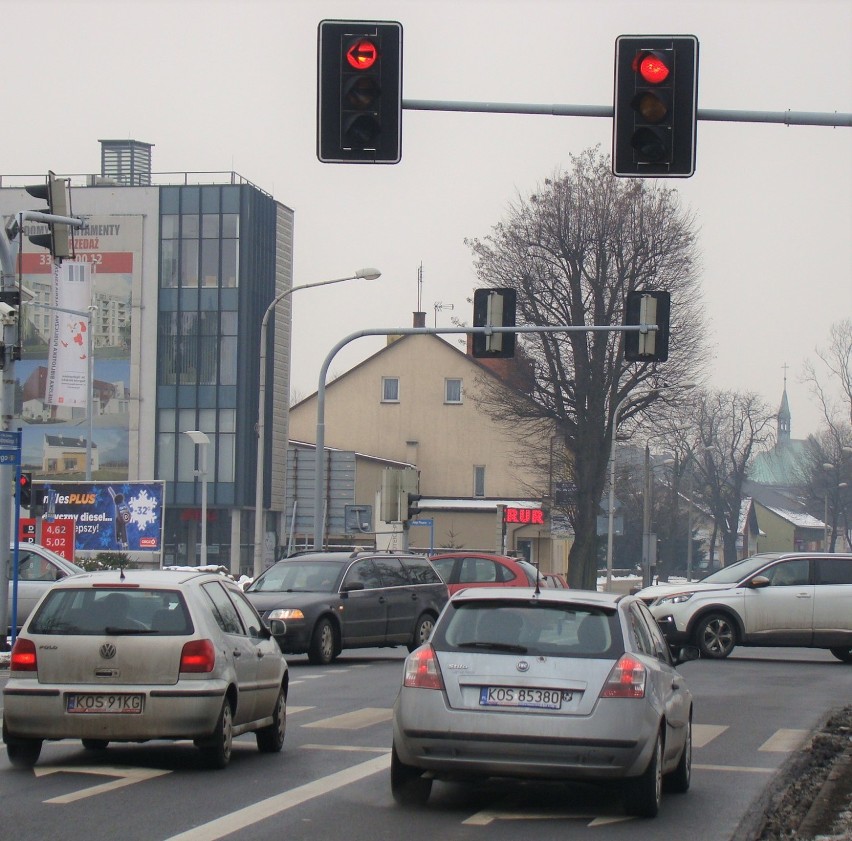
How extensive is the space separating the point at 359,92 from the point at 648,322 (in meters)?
12.8

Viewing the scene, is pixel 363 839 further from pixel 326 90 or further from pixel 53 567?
pixel 53 567

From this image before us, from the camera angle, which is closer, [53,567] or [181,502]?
[53,567]

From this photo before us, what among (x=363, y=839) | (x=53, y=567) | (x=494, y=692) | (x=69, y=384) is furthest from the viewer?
(x=69, y=384)

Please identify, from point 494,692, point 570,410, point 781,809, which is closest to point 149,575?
point 494,692

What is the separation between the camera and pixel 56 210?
63.4 feet

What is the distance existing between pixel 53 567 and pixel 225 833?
16.5 metres

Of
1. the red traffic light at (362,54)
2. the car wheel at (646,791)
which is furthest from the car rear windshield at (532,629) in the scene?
the red traffic light at (362,54)

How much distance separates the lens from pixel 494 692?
362 inches

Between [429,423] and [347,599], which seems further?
[429,423]

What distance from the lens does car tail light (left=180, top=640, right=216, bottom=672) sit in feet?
35.7

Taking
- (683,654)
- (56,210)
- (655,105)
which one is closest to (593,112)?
(655,105)

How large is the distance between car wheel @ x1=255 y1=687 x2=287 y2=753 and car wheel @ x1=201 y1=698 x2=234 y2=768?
950 mm

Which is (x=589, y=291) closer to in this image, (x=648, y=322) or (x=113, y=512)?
(x=113, y=512)

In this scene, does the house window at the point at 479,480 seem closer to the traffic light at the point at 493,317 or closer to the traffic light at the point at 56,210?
the traffic light at the point at 493,317
